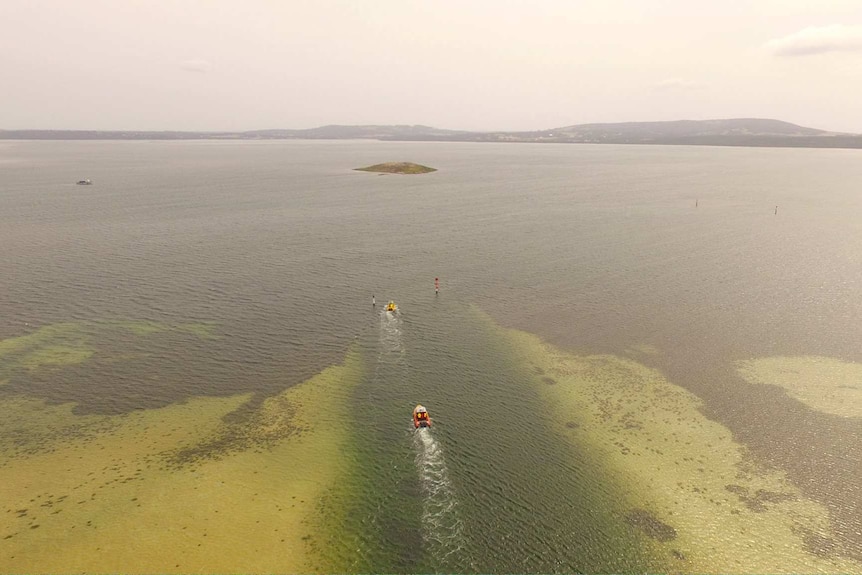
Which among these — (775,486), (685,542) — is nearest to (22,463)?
(685,542)

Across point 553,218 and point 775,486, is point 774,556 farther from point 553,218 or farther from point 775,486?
point 553,218

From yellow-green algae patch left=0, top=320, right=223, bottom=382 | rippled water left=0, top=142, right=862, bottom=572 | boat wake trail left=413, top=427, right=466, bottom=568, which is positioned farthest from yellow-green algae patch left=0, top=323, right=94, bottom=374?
boat wake trail left=413, top=427, right=466, bottom=568

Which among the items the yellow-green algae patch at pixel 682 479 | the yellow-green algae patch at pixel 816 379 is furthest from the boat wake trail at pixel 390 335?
the yellow-green algae patch at pixel 816 379

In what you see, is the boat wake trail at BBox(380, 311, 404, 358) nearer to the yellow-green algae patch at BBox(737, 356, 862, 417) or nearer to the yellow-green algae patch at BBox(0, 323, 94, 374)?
the yellow-green algae patch at BBox(0, 323, 94, 374)

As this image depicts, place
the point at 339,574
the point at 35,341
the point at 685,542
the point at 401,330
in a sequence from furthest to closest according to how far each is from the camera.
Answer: the point at 401,330
the point at 35,341
the point at 685,542
the point at 339,574

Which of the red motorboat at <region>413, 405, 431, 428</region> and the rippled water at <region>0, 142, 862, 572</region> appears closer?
the rippled water at <region>0, 142, 862, 572</region>

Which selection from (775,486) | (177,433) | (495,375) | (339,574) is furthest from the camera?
(495,375)

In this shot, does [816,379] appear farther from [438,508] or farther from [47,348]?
[47,348]
